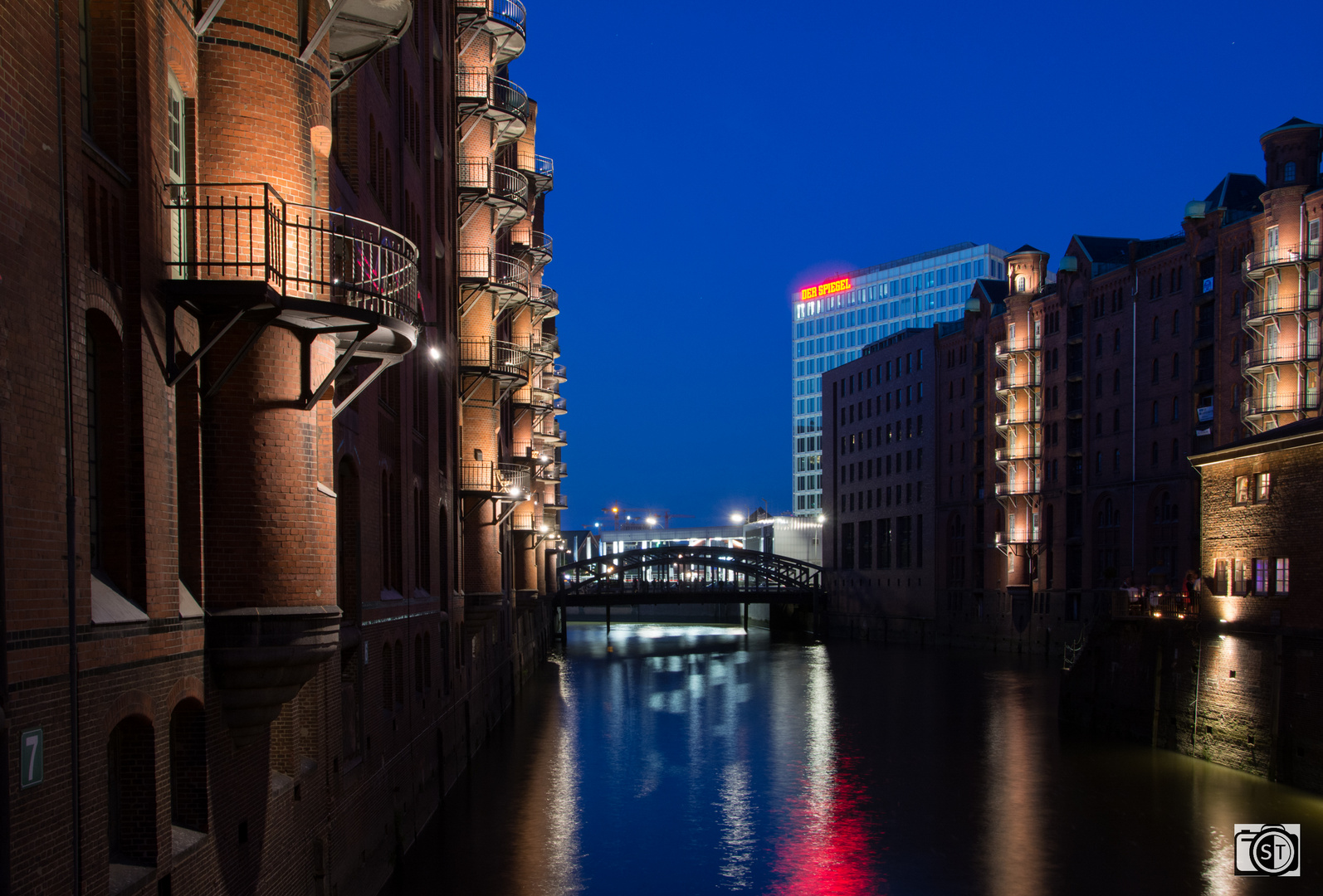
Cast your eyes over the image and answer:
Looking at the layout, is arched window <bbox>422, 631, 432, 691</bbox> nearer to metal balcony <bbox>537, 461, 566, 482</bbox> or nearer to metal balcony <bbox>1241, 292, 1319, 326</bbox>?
metal balcony <bbox>537, 461, 566, 482</bbox>

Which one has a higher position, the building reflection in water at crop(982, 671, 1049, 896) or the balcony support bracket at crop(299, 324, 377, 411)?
the balcony support bracket at crop(299, 324, 377, 411)

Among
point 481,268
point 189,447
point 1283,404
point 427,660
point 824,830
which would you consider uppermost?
point 481,268

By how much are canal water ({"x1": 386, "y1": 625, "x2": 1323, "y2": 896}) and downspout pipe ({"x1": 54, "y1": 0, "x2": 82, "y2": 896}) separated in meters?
13.7

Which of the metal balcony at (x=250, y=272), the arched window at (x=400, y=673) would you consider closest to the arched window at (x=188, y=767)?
the metal balcony at (x=250, y=272)

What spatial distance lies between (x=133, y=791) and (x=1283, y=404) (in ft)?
173

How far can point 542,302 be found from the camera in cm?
4991

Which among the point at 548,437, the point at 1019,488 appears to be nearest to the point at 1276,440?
the point at 548,437

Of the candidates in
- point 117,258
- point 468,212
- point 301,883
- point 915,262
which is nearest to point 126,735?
point 117,258

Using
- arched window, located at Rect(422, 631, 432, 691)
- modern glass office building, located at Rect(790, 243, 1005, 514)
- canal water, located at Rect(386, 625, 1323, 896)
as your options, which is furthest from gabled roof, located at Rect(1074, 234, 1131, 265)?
modern glass office building, located at Rect(790, 243, 1005, 514)

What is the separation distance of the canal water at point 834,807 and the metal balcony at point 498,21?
22189 mm

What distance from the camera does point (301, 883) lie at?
48.2 feet

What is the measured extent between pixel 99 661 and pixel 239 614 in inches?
101

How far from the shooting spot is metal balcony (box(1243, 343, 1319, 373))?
51.5m

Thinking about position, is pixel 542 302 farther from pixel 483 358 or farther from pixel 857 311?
pixel 857 311
